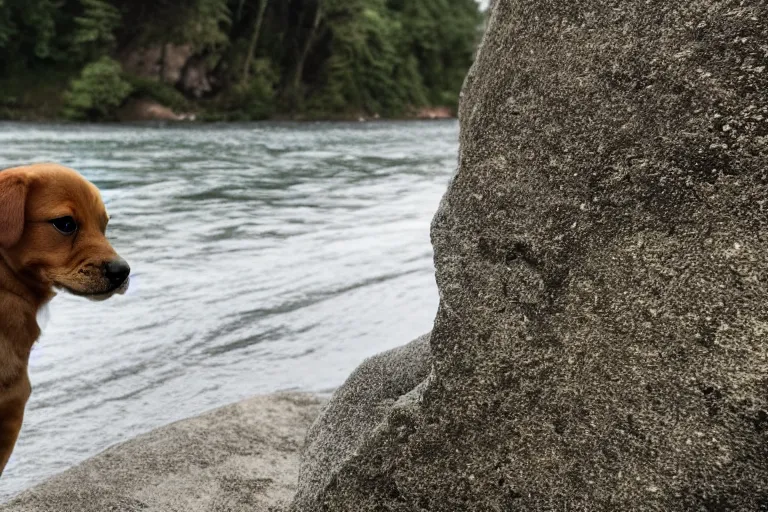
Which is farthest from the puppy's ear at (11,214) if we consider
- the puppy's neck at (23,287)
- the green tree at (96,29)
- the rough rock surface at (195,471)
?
the green tree at (96,29)

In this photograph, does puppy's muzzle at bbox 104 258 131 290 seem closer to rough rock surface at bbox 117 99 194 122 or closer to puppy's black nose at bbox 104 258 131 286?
puppy's black nose at bbox 104 258 131 286

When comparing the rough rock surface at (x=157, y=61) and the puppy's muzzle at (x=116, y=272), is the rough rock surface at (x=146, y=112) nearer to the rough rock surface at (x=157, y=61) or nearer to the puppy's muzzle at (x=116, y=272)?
the rough rock surface at (x=157, y=61)

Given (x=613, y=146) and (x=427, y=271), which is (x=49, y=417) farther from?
(x=427, y=271)

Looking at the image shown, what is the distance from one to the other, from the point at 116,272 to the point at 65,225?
309mm

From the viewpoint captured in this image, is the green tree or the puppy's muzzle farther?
the green tree

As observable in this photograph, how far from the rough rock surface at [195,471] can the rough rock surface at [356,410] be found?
46 cm

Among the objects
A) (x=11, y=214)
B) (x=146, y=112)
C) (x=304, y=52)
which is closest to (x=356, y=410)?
→ (x=11, y=214)

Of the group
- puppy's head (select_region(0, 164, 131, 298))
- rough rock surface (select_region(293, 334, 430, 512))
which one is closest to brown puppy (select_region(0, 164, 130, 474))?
puppy's head (select_region(0, 164, 131, 298))

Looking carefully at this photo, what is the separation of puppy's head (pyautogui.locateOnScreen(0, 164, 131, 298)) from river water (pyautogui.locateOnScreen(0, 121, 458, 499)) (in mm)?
306

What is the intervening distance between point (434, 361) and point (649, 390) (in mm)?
665

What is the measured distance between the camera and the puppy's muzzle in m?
2.92

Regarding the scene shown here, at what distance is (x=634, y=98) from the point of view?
1877 millimetres

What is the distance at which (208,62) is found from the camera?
49.5 metres

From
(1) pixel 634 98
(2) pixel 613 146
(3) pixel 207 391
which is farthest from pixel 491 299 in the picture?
(3) pixel 207 391
